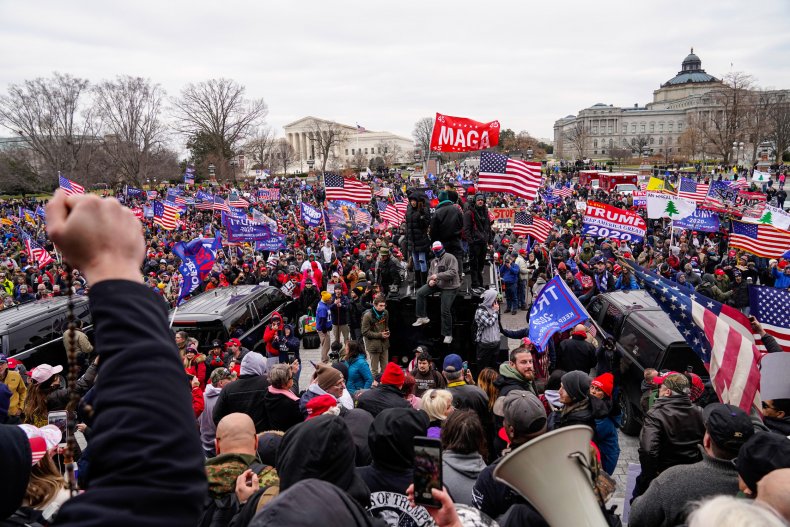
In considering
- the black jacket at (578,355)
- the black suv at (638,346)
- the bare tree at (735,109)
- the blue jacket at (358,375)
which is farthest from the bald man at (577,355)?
the bare tree at (735,109)

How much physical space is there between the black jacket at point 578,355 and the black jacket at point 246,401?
446 centimetres

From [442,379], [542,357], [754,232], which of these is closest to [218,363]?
[442,379]

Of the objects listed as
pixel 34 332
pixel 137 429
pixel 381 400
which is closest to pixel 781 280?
pixel 381 400

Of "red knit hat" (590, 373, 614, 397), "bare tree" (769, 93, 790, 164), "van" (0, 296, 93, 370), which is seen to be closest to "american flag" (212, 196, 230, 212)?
"van" (0, 296, 93, 370)

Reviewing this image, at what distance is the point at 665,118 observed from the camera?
434 ft

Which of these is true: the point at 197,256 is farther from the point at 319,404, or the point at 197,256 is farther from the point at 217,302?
the point at 319,404

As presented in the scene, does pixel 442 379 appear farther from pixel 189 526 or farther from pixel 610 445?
pixel 189 526

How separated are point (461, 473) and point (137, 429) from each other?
308 cm

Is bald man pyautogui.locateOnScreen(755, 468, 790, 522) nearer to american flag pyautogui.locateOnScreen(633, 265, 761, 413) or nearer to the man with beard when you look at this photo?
american flag pyautogui.locateOnScreen(633, 265, 761, 413)

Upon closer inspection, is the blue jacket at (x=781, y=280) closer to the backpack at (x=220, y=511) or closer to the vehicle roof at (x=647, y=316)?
the vehicle roof at (x=647, y=316)

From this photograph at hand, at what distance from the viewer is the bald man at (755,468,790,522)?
2.37m

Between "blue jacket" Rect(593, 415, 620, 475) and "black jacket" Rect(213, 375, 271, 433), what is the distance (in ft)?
10.6

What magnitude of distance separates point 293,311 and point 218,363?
566cm

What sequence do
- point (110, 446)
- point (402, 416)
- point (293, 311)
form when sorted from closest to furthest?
point (110, 446)
point (402, 416)
point (293, 311)
